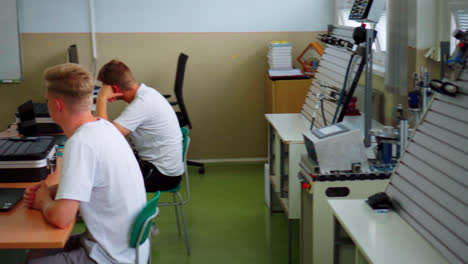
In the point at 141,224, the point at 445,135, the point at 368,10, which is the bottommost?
the point at 141,224

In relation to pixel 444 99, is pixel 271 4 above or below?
above

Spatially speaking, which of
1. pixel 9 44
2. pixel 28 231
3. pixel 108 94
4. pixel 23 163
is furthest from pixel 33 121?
pixel 9 44

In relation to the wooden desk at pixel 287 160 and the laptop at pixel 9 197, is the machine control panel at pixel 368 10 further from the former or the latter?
the laptop at pixel 9 197

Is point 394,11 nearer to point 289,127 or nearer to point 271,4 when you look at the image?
point 289,127

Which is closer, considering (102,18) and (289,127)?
(289,127)

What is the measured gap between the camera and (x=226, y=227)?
4203 mm

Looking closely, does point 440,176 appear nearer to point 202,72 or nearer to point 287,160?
point 287,160

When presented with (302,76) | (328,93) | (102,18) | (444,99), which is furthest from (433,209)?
(102,18)

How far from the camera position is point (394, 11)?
12.1ft

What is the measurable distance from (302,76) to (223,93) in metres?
1.01

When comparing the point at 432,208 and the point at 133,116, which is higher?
the point at 133,116

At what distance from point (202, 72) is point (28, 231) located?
13.1 feet

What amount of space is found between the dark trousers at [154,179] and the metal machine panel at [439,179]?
68.3 inches

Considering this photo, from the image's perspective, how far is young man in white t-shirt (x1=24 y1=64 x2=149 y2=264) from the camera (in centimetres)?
210
